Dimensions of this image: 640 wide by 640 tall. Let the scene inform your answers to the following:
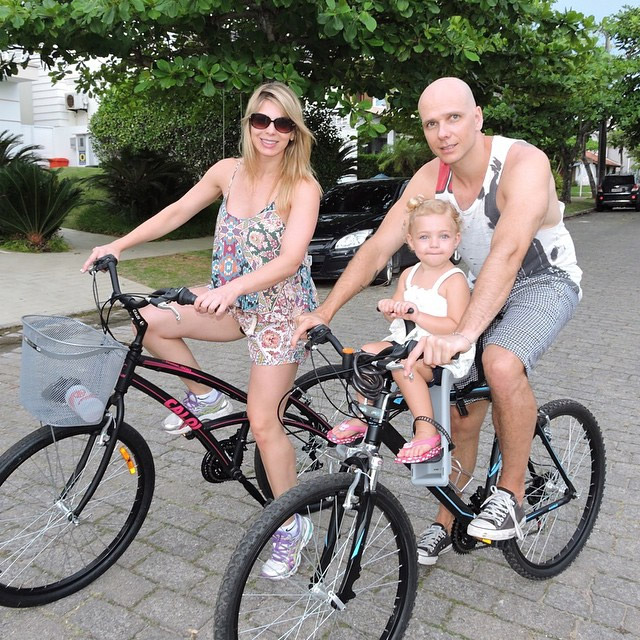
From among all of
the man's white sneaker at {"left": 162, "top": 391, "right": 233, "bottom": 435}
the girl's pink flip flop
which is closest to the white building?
the man's white sneaker at {"left": 162, "top": 391, "right": 233, "bottom": 435}

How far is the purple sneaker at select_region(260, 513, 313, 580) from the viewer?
93.8 inches

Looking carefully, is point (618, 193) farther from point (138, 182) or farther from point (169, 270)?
point (169, 270)

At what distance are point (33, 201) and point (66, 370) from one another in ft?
36.3

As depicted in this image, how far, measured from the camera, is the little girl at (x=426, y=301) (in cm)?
234

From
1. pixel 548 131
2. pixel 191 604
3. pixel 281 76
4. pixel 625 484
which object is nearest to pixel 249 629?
pixel 191 604

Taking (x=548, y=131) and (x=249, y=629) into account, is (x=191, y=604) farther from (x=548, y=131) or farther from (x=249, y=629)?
(x=548, y=131)

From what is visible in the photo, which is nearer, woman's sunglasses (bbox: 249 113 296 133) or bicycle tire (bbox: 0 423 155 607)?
bicycle tire (bbox: 0 423 155 607)

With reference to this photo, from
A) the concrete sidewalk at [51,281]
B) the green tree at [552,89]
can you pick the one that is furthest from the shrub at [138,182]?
the green tree at [552,89]

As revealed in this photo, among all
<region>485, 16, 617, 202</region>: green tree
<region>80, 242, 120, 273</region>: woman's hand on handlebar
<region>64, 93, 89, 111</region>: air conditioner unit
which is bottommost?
<region>80, 242, 120, 273</region>: woman's hand on handlebar

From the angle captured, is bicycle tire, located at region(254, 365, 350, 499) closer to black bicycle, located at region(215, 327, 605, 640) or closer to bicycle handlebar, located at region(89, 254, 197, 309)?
black bicycle, located at region(215, 327, 605, 640)

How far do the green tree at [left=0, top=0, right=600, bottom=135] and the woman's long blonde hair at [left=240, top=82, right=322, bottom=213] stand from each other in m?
5.76

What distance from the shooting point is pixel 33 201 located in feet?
40.3

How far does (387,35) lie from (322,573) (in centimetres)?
852

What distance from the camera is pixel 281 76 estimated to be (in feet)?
30.8
